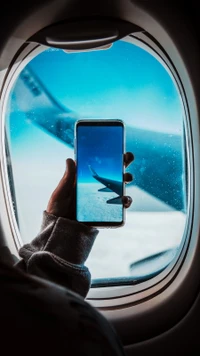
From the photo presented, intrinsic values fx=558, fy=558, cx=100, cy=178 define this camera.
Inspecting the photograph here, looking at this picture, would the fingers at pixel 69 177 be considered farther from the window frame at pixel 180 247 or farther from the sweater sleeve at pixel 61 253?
the window frame at pixel 180 247

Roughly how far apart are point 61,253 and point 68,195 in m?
0.11

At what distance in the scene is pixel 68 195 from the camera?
3.10 ft

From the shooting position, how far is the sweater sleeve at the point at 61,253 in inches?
33.4

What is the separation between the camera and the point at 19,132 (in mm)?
1102

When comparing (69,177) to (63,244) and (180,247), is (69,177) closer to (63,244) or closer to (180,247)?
(63,244)

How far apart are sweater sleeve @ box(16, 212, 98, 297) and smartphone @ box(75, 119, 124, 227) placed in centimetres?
2

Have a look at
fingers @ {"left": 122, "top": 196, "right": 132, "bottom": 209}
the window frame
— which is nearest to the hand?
fingers @ {"left": 122, "top": 196, "right": 132, "bottom": 209}

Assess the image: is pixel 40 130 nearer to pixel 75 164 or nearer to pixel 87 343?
pixel 75 164

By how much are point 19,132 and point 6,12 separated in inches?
A: 11.4

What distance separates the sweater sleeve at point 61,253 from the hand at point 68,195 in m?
0.02

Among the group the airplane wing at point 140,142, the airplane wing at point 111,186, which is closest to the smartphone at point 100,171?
the airplane wing at point 111,186

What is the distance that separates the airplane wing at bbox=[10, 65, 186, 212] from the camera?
105 cm

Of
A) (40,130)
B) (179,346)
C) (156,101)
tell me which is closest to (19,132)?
(40,130)

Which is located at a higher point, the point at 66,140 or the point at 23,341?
the point at 66,140
